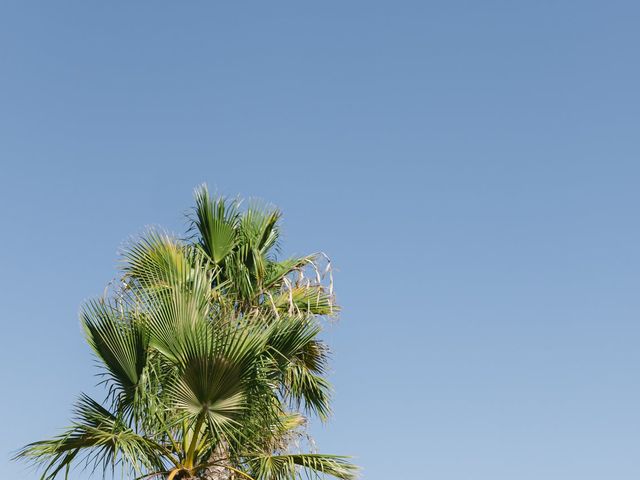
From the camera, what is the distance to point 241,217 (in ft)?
43.6

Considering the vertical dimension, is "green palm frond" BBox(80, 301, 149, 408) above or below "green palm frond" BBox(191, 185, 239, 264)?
below

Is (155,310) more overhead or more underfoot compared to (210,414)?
more overhead

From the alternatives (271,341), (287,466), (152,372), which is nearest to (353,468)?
(287,466)

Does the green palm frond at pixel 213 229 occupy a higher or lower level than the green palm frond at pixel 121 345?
higher

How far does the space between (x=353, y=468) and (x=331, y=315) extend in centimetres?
285

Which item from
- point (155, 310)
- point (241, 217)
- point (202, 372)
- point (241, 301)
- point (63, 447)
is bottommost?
point (63, 447)

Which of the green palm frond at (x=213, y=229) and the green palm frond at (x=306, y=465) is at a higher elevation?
the green palm frond at (x=213, y=229)

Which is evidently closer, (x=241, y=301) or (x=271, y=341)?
(x=271, y=341)

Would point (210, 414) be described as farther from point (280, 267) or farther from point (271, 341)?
point (280, 267)

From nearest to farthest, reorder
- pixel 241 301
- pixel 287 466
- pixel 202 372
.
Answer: pixel 202 372
pixel 287 466
pixel 241 301

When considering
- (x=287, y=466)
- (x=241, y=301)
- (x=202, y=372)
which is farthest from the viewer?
(x=241, y=301)

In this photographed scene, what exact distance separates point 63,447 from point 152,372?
1230 mm

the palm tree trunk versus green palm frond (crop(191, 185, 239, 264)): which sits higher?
green palm frond (crop(191, 185, 239, 264))

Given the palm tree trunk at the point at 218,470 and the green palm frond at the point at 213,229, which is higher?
the green palm frond at the point at 213,229
